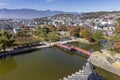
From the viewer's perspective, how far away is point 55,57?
2833cm

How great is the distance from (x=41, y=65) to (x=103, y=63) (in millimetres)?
8960

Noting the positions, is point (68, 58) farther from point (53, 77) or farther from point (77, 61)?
point (53, 77)

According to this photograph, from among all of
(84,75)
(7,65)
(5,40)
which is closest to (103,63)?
(84,75)

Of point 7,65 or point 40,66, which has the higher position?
point 40,66

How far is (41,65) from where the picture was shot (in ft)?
79.6

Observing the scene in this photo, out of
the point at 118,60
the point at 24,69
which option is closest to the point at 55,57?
the point at 24,69

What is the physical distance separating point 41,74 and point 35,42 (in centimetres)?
1662

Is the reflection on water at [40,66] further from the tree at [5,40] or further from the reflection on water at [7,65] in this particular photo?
the tree at [5,40]

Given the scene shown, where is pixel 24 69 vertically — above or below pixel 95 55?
below

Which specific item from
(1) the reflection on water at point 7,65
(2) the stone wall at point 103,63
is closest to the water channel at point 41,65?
(1) the reflection on water at point 7,65

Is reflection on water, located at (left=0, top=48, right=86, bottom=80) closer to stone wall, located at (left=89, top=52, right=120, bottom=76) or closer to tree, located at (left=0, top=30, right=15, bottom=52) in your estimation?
stone wall, located at (left=89, top=52, right=120, bottom=76)

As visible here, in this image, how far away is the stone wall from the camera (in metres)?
20.9

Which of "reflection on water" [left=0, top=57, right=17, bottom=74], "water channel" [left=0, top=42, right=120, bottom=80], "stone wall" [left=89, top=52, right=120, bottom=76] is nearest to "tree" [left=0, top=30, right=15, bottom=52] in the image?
"water channel" [left=0, top=42, right=120, bottom=80]

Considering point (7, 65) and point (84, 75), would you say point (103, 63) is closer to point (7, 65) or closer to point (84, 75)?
point (84, 75)
